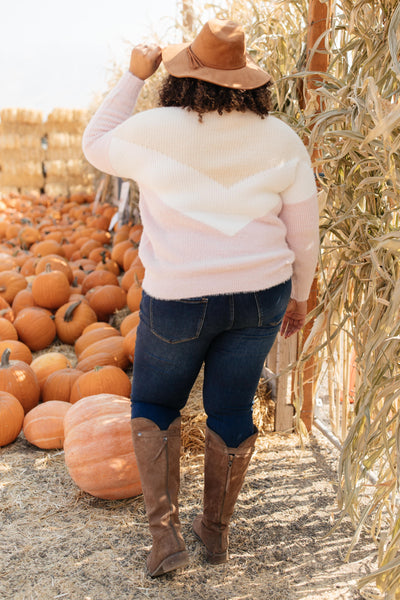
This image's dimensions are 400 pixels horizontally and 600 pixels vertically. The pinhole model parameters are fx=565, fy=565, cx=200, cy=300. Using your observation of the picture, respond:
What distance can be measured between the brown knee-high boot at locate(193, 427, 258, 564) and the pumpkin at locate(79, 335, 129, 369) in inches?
57.1

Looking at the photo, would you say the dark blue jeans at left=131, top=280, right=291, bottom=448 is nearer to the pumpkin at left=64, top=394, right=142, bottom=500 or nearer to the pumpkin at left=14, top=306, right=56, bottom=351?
the pumpkin at left=64, top=394, right=142, bottom=500

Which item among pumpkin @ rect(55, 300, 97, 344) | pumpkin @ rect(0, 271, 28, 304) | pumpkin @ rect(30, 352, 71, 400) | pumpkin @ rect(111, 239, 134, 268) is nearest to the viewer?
pumpkin @ rect(30, 352, 71, 400)

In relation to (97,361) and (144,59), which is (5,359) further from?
(144,59)

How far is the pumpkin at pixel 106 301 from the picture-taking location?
4.21 meters

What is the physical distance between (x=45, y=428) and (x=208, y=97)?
1.78 m

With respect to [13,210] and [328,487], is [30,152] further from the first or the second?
[328,487]

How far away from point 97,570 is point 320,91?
1.72m

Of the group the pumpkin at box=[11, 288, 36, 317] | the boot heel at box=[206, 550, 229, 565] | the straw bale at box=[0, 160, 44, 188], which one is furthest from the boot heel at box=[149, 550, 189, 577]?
the straw bale at box=[0, 160, 44, 188]

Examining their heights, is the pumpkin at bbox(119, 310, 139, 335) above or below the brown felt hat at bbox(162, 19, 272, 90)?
below

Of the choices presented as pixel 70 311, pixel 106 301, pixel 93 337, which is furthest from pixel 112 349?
pixel 106 301

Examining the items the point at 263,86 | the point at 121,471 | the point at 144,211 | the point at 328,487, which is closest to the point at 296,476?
the point at 328,487

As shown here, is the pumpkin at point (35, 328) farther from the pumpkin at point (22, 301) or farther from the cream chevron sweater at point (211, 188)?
the cream chevron sweater at point (211, 188)

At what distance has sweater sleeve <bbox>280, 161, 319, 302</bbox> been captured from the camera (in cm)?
158

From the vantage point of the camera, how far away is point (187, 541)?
6.54 feet
